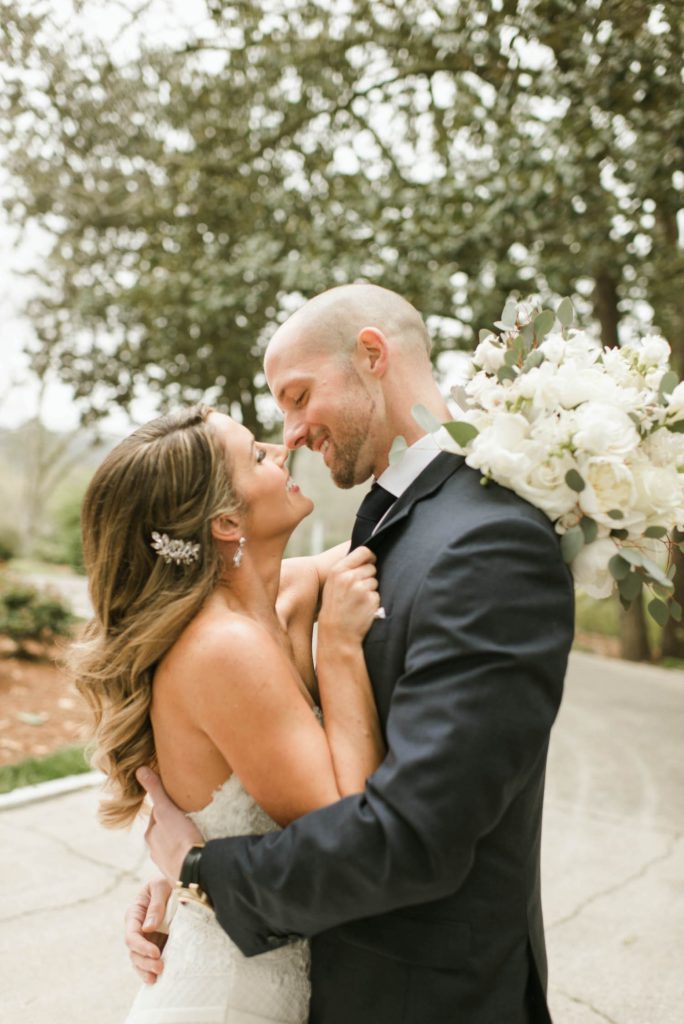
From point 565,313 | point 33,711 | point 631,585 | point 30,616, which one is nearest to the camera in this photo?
point 631,585

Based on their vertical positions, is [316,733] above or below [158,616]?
below

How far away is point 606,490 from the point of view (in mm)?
1613

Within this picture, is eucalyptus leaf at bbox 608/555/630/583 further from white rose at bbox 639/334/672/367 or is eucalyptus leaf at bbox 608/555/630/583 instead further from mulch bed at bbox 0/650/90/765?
mulch bed at bbox 0/650/90/765

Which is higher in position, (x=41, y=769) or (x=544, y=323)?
(x=544, y=323)

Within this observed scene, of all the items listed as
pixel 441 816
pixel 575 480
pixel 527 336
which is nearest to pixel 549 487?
pixel 575 480

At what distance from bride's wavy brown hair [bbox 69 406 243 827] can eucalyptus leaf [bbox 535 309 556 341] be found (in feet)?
2.33

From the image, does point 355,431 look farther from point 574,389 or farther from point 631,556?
point 631,556

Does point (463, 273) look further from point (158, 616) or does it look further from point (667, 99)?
point (158, 616)

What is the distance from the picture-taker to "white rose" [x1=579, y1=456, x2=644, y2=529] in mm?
1583

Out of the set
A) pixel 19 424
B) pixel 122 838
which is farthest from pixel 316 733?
pixel 19 424

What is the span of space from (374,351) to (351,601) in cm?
74

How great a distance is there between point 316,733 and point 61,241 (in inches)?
474

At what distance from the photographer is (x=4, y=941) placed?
147 inches

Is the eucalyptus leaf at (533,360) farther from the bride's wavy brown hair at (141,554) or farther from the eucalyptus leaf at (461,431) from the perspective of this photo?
the bride's wavy brown hair at (141,554)
